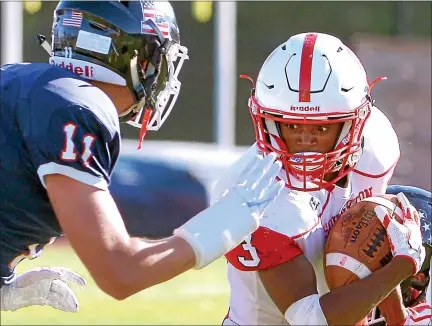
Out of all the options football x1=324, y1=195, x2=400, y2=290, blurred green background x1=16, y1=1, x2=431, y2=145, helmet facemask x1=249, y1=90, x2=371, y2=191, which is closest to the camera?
football x1=324, y1=195, x2=400, y2=290

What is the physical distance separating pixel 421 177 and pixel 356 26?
20.7ft

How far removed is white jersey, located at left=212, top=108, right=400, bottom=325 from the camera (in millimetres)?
3016

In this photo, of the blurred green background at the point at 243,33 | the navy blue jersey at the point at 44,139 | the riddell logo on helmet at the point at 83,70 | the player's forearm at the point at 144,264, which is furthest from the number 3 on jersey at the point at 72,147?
the blurred green background at the point at 243,33

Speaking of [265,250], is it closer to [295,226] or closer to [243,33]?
[295,226]

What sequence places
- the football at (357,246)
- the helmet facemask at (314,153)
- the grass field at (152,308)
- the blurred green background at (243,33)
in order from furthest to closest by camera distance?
1. the blurred green background at (243,33)
2. the grass field at (152,308)
3. the helmet facemask at (314,153)
4. the football at (357,246)

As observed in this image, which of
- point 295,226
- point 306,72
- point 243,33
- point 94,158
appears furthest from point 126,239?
point 243,33

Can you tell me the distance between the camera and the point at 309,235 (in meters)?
3.11

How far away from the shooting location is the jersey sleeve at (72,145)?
2412mm

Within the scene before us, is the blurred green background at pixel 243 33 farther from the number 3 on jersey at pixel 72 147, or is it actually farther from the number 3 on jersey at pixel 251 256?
the number 3 on jersey at pixel 72 147

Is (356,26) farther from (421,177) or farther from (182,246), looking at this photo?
(182,246)

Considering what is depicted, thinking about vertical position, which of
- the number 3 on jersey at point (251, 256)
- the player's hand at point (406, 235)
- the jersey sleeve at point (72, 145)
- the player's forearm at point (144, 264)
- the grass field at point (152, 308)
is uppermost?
the jersey sleeve at point (72, 145)

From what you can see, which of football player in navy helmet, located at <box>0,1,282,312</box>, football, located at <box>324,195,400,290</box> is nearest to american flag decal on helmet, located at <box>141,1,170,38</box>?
football player in navy helmet, located at <box>0,1,282,312</box>

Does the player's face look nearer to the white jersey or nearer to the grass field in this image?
the white jersey

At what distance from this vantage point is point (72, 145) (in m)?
2.41
